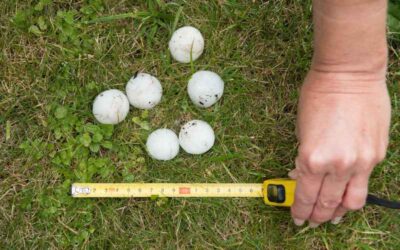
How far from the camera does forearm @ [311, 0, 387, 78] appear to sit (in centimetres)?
155

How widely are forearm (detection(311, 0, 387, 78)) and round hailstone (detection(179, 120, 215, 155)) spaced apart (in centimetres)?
77

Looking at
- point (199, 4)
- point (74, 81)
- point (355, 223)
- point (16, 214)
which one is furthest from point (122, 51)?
point (355, 223)

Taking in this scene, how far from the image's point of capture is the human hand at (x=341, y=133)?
1.66 metres

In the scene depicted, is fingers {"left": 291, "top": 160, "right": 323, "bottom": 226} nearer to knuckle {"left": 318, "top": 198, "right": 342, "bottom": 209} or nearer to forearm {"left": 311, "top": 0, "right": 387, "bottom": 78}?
knuckle {"left": 318, "top": 198, "right": 342, "bottom": 209}

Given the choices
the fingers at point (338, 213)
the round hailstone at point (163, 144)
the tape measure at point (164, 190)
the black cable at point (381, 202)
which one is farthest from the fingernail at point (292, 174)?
the round hailstone at point (163, 144)

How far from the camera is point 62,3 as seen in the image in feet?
8.83

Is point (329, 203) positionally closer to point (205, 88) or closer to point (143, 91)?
point (205, 88)

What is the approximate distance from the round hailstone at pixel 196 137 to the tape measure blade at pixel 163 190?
186mm

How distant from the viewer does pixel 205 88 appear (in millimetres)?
2393

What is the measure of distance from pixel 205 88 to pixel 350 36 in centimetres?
92

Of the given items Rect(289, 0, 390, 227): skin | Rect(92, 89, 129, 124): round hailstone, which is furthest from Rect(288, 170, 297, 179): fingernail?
Rect(92, 89, 129, 124): round hailstone

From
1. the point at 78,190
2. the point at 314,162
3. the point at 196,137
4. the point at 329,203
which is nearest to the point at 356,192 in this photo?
the point at 329,203

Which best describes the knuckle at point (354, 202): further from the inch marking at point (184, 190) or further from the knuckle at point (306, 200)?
the inch marking at point (184, 190)

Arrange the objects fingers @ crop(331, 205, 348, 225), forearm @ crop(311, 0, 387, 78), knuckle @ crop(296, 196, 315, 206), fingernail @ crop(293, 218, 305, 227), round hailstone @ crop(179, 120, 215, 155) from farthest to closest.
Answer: round hailstone @ crop(179, 120, 215, 155) < fingernail @ crop(293, 218, 305, 227) < fingers @ crop(331, 205, 348, 225) < knuckle @ crop(296, 196, 315, 206) < forearm @ crop(311, 0, 387, 78)
